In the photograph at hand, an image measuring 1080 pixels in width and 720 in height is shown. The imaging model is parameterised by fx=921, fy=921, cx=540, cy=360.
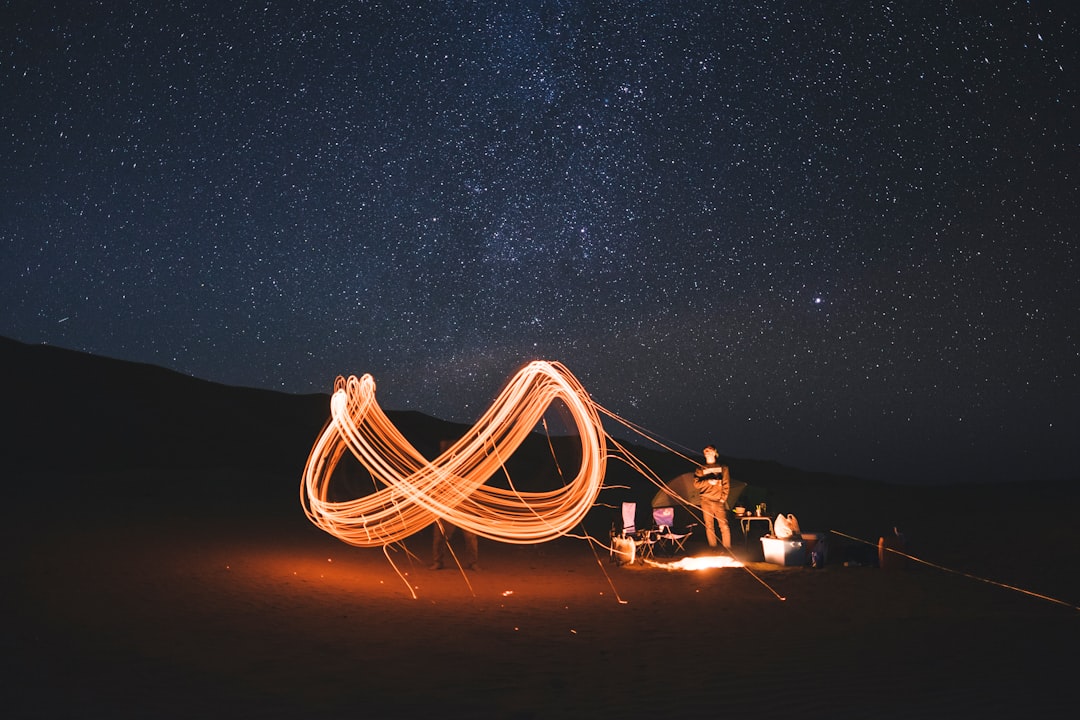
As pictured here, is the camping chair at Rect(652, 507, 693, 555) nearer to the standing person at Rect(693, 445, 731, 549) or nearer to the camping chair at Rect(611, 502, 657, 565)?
the camping chair at Rect(611, 502, 657, 565)

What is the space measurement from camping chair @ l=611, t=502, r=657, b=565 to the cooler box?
6.05 ft

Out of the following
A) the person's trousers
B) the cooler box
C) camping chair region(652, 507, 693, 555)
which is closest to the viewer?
the cooler box

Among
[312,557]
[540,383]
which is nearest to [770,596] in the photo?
[540,383]

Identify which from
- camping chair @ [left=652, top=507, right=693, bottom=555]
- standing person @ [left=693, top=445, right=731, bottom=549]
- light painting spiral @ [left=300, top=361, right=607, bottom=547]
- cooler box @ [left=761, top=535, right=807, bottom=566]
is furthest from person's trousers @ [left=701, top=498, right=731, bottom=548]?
light painting spiral @ [left=300, top=361, right=607, bottom=547]

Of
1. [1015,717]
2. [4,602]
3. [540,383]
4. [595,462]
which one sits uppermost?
[540,383]

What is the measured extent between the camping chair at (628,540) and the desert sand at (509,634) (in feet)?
1.20

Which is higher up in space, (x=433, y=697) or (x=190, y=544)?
(x=190, y=544)

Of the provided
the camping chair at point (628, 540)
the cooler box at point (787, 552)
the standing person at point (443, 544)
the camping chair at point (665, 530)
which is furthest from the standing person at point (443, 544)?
the cooler box at point (787, 552)

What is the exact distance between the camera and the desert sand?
6.49 metres

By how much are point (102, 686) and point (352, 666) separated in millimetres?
1867

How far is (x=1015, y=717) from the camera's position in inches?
239

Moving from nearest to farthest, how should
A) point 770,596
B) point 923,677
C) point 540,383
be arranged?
point 923,677, point 770,596, point 540,383

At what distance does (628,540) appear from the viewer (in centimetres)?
1441

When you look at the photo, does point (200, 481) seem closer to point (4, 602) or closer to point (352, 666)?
point (4, 602)
